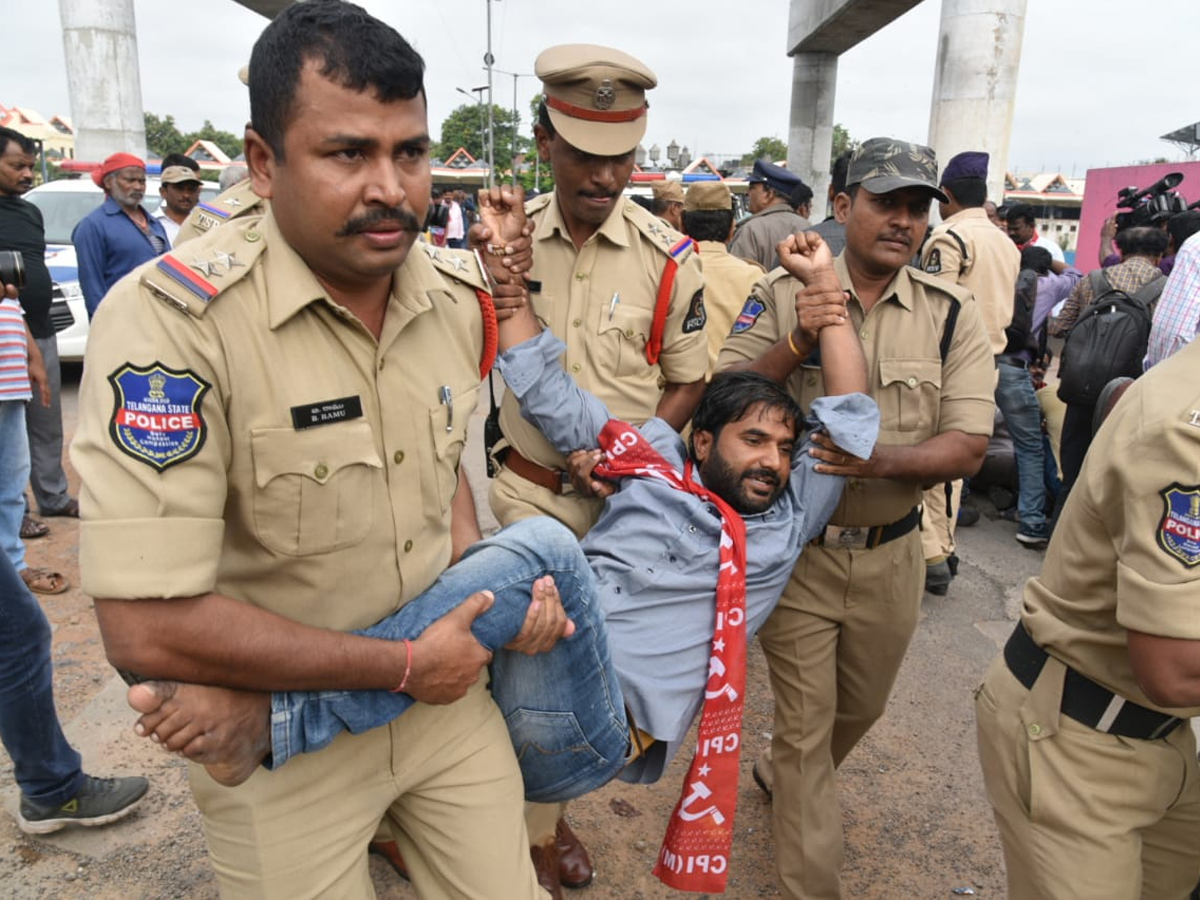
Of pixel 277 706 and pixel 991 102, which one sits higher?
pixel 991 102

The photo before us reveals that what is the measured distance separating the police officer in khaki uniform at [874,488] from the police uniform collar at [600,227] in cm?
60

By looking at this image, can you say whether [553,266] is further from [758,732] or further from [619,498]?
[758,732]

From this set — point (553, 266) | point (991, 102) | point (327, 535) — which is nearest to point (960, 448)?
point (553, 266)

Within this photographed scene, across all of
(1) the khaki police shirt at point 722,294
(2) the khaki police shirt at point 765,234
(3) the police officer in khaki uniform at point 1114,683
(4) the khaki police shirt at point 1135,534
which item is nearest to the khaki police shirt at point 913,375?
(3) the police officer in khaki uniform at point 1114,683

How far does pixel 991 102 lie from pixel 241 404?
29.2 feet

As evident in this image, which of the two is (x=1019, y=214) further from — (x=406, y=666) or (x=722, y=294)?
(x=406, y=666)

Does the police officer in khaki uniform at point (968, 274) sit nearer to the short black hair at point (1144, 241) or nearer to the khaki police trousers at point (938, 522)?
the khaki police trousers at point (938, 522)

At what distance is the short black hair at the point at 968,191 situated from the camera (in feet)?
16.9

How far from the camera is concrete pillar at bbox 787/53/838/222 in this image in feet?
49.8

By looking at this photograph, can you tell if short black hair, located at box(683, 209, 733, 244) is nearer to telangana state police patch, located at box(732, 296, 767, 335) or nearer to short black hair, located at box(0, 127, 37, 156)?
telangana state police patch, located at box(732, 296, 767, 335)

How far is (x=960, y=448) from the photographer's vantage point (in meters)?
2.44

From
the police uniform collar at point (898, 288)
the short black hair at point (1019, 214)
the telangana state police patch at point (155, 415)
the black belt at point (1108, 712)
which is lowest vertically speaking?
the black belt at point (1108, 712)

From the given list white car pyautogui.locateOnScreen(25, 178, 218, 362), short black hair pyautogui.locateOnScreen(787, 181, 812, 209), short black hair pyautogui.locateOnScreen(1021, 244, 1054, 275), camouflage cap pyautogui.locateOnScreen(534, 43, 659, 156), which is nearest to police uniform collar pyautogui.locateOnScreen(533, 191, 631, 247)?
camouflage cap pyautogui.locateOnScreen(534, 43, 659, 156)

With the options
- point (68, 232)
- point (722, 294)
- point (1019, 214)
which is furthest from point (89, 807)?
point (68, 232)
